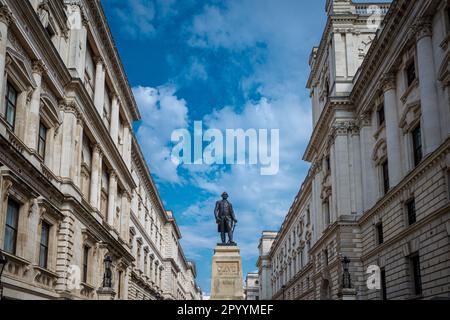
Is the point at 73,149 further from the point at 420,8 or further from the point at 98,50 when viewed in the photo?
the point at 420,8

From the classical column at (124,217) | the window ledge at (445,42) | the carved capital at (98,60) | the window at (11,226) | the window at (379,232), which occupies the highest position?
the carved capital at (98,60)

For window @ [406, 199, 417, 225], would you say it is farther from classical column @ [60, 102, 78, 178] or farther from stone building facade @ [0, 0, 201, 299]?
classical column @ [60, 102, 78, 178]

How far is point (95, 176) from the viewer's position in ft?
117

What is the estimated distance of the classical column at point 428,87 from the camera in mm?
26797

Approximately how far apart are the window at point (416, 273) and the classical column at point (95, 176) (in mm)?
18813

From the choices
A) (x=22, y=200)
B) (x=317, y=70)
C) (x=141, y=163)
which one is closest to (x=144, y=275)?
(x=141, y=163)

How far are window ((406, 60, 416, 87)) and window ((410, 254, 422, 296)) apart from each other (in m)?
9.47

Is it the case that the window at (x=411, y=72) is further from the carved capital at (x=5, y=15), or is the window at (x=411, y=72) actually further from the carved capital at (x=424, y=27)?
the carved capital at (x=5, y=15)

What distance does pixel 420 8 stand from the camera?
28594 mm

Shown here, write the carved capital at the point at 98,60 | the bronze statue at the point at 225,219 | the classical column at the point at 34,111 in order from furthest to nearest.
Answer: the carved capital at the point at 98,60 < the bronze statue at the point at 225,219 < the classical column at the point at 34,111

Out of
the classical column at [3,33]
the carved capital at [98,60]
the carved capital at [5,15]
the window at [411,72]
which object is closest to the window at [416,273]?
the window at [411,72]

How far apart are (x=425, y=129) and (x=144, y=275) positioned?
123 feet

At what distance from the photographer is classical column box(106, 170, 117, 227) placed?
39.9 meters

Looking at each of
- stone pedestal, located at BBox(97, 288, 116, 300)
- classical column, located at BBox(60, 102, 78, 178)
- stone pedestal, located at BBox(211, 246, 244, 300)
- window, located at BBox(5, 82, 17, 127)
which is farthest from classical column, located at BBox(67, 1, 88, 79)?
stone pedestal, located at BBox(97, 288, 116, 300)
